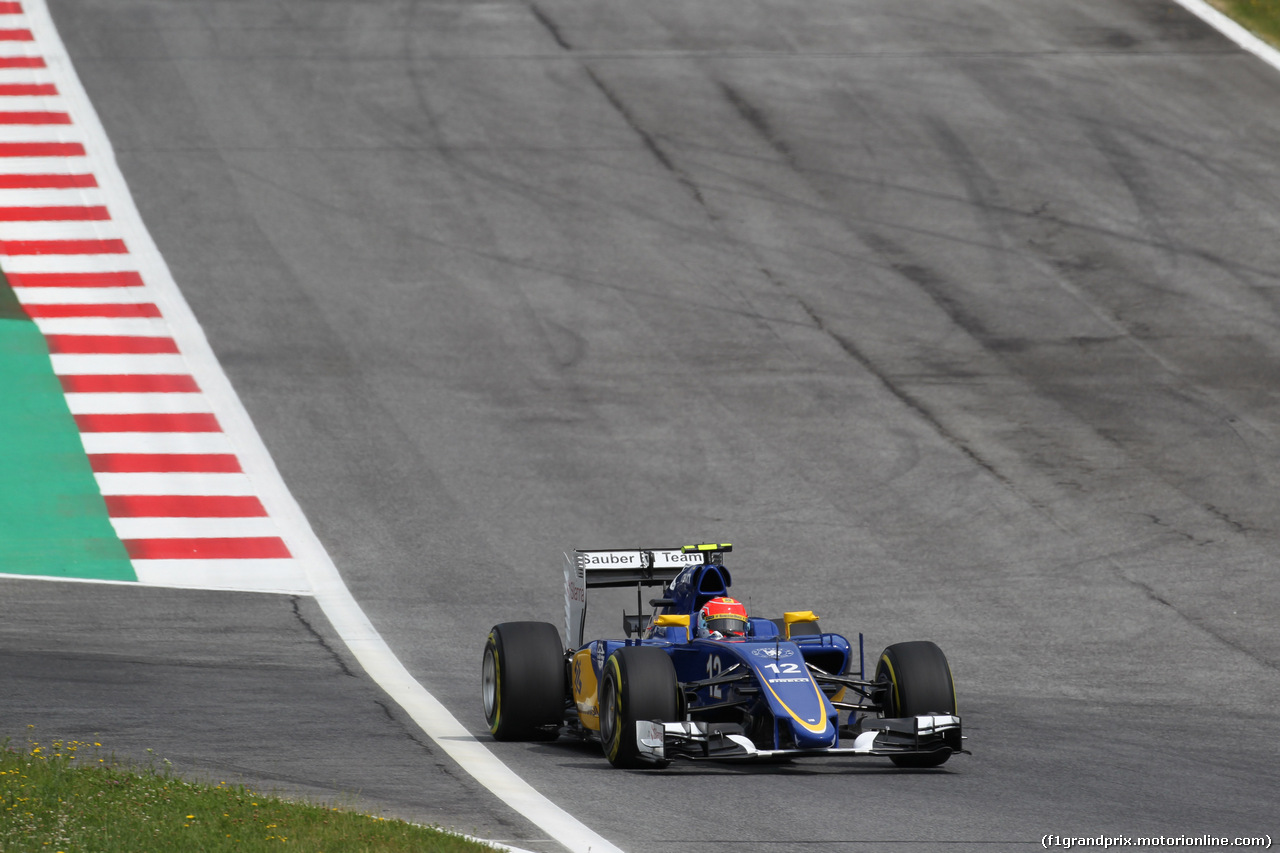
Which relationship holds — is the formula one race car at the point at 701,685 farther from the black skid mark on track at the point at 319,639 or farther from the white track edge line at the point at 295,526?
the black skid mark on track at the point at 319,639

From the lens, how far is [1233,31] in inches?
1329

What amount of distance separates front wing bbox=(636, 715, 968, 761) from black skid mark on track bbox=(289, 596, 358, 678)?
13.7 ft

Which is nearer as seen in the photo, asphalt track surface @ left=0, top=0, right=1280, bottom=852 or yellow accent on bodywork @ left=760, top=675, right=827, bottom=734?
yellow accent on bodywork @ left=760, top=675, right=827, bottom=734

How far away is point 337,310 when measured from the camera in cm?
2373

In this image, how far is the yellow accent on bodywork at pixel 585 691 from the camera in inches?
444

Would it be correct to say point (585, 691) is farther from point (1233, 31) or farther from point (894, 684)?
point (1233, 31)

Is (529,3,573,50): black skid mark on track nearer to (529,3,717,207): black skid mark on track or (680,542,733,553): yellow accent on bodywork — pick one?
(529,3,717,207): black skid mark on track

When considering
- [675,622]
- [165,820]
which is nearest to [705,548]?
[675,622]

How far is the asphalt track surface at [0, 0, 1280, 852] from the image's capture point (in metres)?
11.4

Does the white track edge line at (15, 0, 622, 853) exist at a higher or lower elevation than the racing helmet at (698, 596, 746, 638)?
lower

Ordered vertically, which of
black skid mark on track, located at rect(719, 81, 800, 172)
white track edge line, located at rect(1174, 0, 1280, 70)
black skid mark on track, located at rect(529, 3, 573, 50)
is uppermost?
white track edge line, located at rect(1174, 0, 1280, 70)

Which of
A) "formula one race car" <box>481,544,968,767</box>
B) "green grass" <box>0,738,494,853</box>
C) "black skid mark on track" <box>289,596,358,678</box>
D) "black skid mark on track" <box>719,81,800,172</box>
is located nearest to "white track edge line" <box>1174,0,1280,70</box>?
"black skid mark on track" <box>719,81,800,172</box>

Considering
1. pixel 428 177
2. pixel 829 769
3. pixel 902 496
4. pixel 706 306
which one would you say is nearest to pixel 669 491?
pixel 902 496

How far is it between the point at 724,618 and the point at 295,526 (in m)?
8.18
